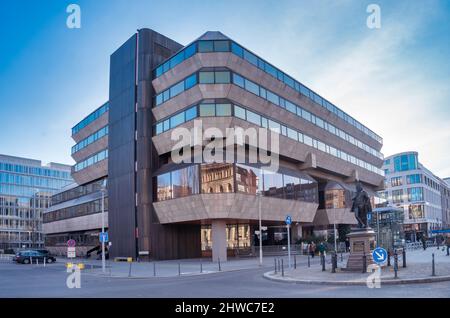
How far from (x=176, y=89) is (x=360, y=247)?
105 feet

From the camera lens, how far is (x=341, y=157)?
2987 inches

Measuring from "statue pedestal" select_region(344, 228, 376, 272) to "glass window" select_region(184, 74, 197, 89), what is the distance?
28207 mm

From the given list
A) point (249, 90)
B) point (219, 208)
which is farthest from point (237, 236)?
point (249, 90)

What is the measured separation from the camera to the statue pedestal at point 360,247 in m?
25.4

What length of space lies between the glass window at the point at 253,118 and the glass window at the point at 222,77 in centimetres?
471

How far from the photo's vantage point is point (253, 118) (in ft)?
170

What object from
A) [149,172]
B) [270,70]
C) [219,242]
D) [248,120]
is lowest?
[219,242]

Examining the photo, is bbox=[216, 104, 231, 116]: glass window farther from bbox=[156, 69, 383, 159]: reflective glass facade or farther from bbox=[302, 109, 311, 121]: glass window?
bbox=[302, 109, 311, 121]: glass window

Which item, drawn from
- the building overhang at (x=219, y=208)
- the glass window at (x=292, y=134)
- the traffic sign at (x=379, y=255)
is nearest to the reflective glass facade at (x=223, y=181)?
the building overhang at (x=219, y=208)

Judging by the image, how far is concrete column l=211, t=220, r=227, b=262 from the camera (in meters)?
48.0

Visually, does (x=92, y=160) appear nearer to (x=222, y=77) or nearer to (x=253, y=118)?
(x=253, y=118)

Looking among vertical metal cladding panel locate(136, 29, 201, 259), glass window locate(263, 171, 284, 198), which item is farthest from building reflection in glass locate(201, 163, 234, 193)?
vertical metal cladding panel locate(136, 29, 201, 259)
